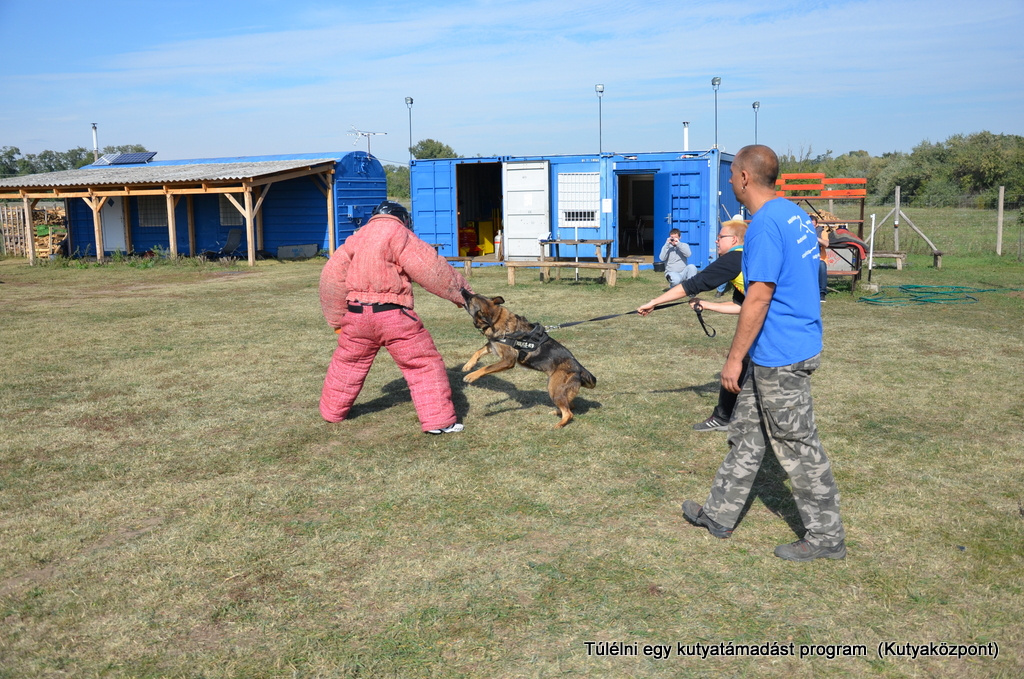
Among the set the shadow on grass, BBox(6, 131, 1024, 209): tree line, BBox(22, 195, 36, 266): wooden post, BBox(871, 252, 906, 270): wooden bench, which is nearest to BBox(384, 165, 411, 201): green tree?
BBox(6, 131, 1024, 209): tree line

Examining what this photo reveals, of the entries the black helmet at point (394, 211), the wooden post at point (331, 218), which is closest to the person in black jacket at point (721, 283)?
the black helmet at point (394, 211)

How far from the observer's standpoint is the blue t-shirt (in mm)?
3631

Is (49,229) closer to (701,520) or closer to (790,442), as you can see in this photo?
(701,520)

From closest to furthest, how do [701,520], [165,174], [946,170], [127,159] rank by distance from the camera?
[701,520] → [165,174] → [127,159] → [946,170]

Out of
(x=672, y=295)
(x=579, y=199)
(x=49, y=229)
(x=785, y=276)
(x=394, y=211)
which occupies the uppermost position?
(x=579, y=199)

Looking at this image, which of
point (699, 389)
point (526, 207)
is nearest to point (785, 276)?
point (699, 389)

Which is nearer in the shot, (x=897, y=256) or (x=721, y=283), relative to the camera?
(x=721, y=283)

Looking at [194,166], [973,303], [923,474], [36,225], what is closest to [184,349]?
[923,474]

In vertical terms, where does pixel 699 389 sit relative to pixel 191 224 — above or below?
below

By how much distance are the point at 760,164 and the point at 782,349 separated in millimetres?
896

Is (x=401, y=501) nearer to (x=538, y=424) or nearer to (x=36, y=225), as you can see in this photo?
(x=538, y=424)

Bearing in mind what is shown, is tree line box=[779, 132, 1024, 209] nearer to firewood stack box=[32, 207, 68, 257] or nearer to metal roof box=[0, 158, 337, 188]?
metal roof box=[0, 158, 337, 188]

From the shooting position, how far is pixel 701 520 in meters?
4.25

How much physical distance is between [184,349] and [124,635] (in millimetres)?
6946
